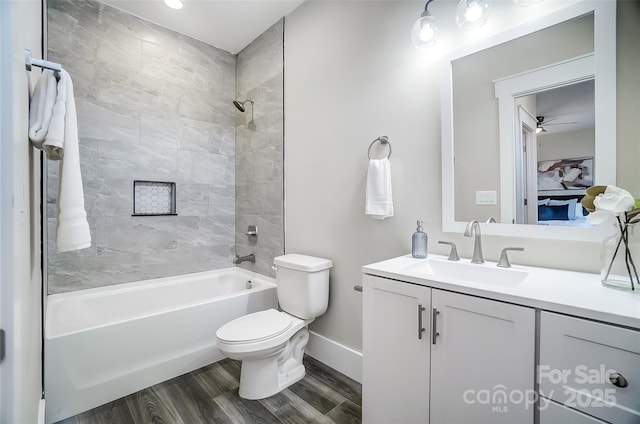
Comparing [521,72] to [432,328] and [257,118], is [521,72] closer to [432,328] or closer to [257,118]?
[432,328]

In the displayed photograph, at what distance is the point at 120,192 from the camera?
2.38 m

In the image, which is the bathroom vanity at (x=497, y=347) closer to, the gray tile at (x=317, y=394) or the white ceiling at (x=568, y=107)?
the gray tile at (x=317, y=394)

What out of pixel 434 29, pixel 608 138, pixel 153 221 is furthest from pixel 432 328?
pixel 153 221

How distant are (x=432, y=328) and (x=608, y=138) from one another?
1.00 meters

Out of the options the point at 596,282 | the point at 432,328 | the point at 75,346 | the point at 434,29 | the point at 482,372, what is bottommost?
the point at 75,346

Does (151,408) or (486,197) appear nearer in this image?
(486,197)

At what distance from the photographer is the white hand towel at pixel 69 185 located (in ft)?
3.51

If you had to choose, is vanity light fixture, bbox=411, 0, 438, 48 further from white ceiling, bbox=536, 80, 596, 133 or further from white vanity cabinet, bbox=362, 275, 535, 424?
white vanity cabinet, bbox=362, 275, 535, 424

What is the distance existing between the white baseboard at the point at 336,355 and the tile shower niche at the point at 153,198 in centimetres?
176

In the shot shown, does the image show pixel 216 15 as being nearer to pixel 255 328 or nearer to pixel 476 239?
pixel 255 328


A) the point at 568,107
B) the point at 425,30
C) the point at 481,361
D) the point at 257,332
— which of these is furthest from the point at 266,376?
the point at 425,30

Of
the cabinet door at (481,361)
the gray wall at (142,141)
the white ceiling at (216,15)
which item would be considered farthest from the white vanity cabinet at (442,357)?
the white ceiling at (216,15)

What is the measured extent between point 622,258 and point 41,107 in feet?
6.92

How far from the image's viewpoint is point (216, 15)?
2451 mm
